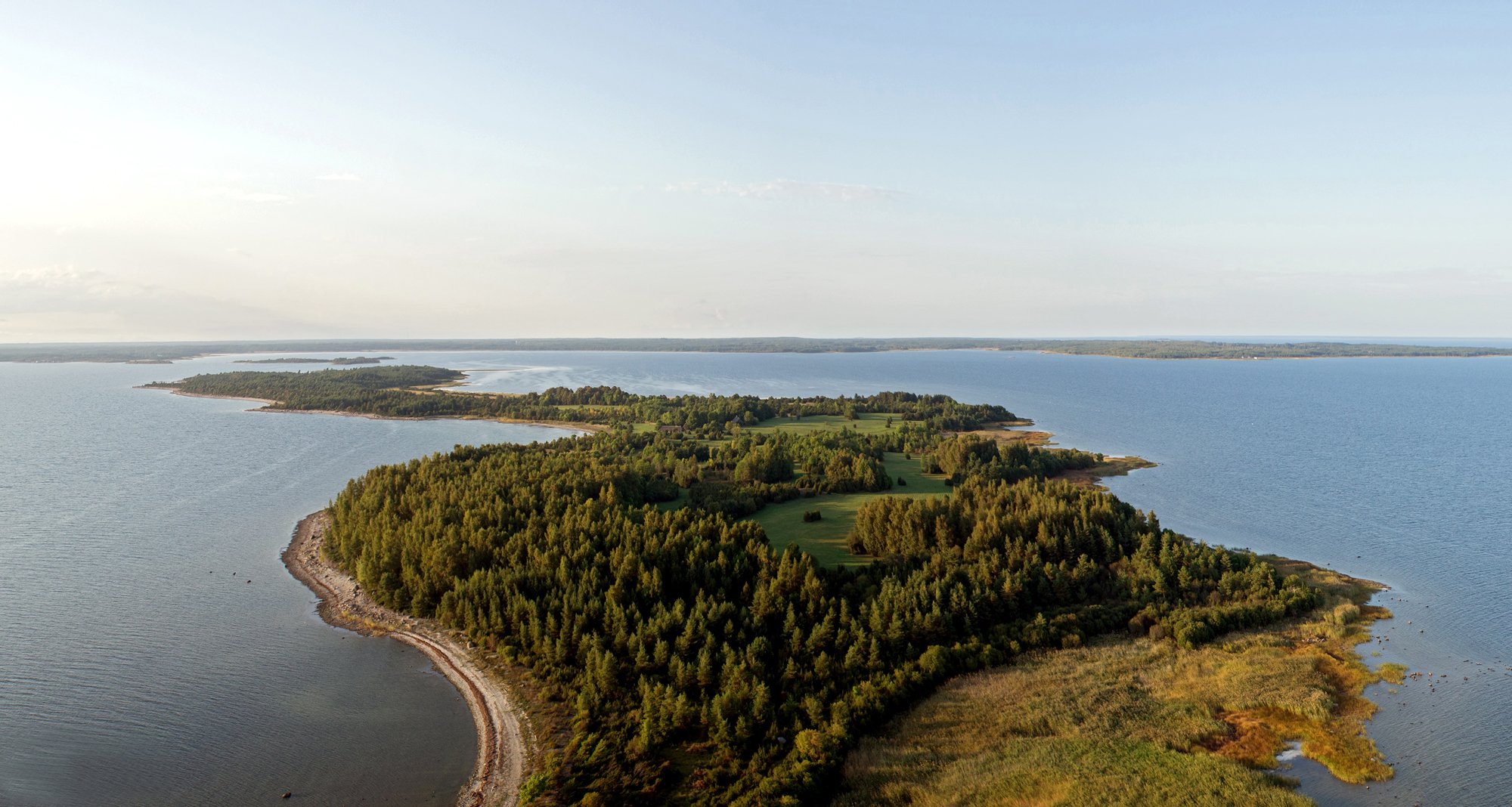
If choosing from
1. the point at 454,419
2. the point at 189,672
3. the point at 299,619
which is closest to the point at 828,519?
the point at 299,619

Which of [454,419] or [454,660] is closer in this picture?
[454,660]

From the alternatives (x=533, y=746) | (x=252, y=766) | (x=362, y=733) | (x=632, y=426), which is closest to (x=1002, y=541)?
(x=533, y=746)

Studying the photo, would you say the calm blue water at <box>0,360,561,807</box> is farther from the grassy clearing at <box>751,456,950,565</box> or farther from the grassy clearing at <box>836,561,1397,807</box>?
the grassy clearing at <box>751,456,950,565</box>

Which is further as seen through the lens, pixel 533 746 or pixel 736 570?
pixel 736 570

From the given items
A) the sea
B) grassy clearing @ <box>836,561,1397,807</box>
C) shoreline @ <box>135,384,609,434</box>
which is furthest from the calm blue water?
shoreline @ <box>135,384,609,434</box>

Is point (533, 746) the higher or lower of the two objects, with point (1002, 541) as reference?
lower

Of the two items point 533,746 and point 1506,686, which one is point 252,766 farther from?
point 1506,686

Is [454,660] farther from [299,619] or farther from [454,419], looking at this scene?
[454,419]
